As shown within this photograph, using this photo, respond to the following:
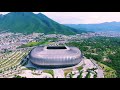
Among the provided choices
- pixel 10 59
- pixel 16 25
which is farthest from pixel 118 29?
pixel 10 59

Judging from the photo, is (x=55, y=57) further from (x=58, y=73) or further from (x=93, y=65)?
(x=93, y=65)

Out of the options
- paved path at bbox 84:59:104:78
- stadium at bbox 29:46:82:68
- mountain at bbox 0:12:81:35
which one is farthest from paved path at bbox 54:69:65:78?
mountain at bbox 0:12:81:35

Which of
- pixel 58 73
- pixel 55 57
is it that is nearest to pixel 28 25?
pixel 55 57

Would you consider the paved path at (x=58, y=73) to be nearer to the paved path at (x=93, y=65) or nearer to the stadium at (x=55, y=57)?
the stadium at (x=55, y=57)

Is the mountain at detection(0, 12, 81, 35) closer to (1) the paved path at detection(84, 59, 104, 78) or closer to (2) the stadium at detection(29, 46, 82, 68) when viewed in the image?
(1) the paved path at detection(84, 59, 104, 78)
